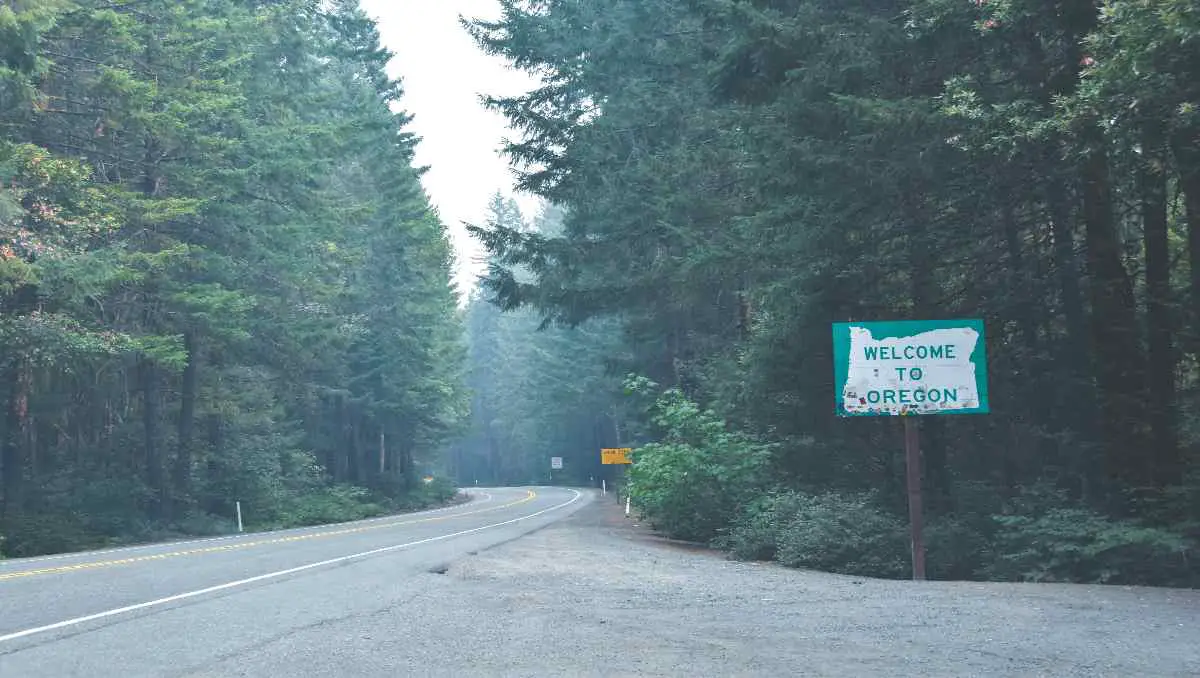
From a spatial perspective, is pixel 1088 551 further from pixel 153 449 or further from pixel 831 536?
pixel 153 449

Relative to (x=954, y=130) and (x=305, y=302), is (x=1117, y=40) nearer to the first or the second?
(x=954, y=130)

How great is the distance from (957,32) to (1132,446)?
6.51 m

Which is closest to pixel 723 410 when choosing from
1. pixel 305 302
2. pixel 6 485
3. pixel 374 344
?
pixel 6 485

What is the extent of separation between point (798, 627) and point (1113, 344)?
328 inches

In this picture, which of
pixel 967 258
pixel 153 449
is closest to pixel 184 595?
pixel 967 258

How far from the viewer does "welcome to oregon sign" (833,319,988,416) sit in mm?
14820

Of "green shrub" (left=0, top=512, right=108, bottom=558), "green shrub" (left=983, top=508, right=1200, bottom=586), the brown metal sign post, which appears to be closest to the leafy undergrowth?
"green shrub" (left=983, top=508, right=1200, bottom=586)

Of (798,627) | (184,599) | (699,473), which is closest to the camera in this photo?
(798,627)

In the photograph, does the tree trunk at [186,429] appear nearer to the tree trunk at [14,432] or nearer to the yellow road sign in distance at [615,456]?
the tree trunk at [14,432]

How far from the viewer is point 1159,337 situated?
15164 millimetres

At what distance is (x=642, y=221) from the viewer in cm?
3086

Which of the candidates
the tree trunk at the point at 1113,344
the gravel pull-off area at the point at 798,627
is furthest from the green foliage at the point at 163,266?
the tree trunk at the point at 1113,344

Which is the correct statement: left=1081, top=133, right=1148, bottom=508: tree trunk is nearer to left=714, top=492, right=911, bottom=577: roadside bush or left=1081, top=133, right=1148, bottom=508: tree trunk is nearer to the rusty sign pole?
the rusty sign pole

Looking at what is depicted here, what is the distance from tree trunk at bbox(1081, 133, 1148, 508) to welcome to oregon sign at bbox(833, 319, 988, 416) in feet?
6.43
